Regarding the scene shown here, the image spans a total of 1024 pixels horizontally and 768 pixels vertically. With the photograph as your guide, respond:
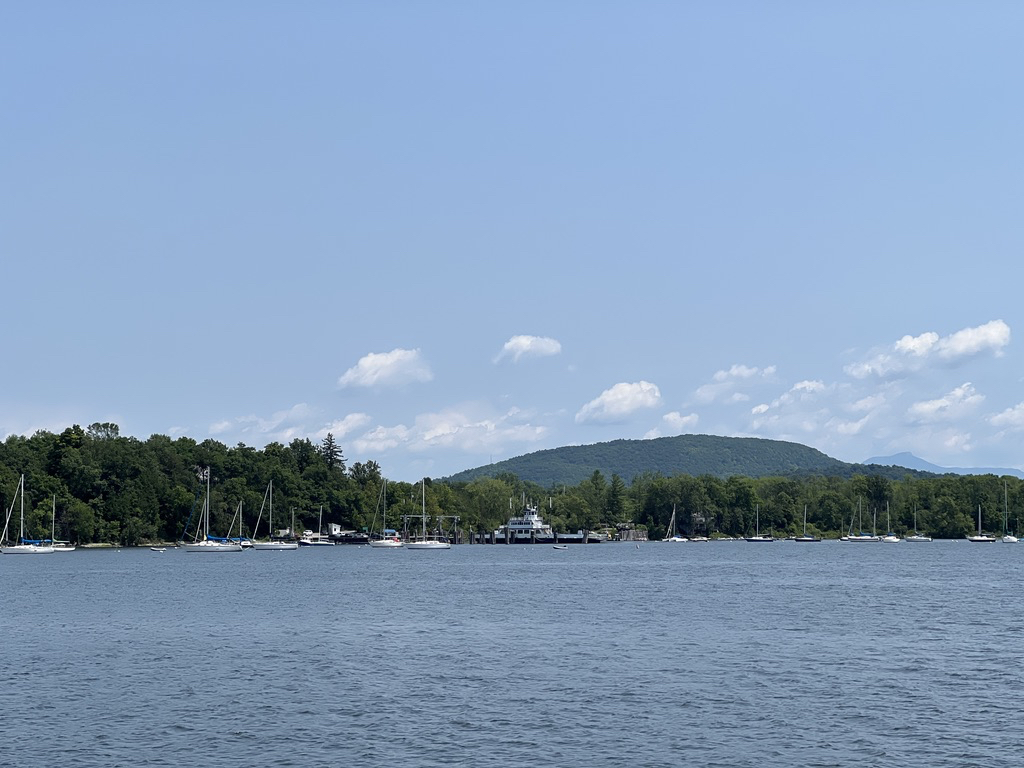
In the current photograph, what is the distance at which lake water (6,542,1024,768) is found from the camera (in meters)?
37.6

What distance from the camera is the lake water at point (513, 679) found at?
3759 cm

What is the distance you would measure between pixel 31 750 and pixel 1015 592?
3647 inches

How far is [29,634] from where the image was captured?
69.1 m

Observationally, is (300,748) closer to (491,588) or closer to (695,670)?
(695,670)

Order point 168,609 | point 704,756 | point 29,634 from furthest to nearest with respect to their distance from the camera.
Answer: point 168,609 < point 29,634 < point 704,756

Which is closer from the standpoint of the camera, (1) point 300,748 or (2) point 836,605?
(1) point 300,748

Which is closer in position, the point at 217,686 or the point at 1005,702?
the point at 1005,702

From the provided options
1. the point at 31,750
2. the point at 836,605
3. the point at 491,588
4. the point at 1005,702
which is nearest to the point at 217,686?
the point at 31,750

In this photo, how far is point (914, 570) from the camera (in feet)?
504

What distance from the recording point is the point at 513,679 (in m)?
50.7

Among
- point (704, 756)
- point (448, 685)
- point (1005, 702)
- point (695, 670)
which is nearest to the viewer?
point (704, 756)

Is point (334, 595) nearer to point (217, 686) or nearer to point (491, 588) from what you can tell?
point (491, 588)

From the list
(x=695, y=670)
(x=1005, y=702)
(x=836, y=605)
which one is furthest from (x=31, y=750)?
(x=836, y=605)

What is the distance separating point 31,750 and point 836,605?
64.0m
